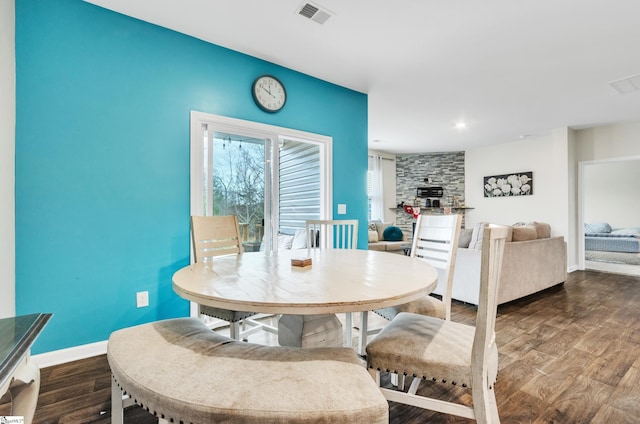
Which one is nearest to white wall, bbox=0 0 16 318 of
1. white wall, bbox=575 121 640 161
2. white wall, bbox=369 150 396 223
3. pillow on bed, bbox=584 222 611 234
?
white wall, bbox=369 150 396 223

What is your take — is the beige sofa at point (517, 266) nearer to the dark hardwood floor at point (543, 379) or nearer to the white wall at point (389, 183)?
the dark hardwood floor at point (543, 379)

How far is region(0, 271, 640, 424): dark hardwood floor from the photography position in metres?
1.52

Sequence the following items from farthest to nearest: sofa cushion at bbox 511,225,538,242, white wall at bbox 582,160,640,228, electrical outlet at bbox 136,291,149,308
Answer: white wall at bbox 582,160,640,228, sofa cushion at bbox 511,225,538,242, electrical outlet at bbox 136,291,149,308

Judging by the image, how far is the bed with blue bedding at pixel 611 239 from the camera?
6449mm

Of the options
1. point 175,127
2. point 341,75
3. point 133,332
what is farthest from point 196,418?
point 341,75

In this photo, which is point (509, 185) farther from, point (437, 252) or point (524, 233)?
point (437, 252)

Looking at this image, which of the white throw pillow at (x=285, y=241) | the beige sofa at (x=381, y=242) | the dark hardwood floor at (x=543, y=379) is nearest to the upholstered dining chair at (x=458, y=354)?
the dark hardwood floor at (x=543, y=379)

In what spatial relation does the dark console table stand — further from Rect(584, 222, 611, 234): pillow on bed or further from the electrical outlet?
Rect(584, 222, 611, 234): pillow on bed

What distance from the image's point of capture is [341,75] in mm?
3289

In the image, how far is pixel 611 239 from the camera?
6.70m

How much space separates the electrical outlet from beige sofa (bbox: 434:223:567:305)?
318 cm

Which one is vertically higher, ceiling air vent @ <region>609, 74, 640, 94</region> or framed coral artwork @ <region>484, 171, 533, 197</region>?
ceiling air vent @ <region>609, 74, 640, 94</region>

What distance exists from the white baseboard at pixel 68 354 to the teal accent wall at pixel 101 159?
1.7 inches

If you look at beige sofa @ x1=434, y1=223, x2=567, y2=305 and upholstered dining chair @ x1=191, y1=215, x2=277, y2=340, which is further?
beige sofa @ x1=434, y1=223, x2=567, y2=305
